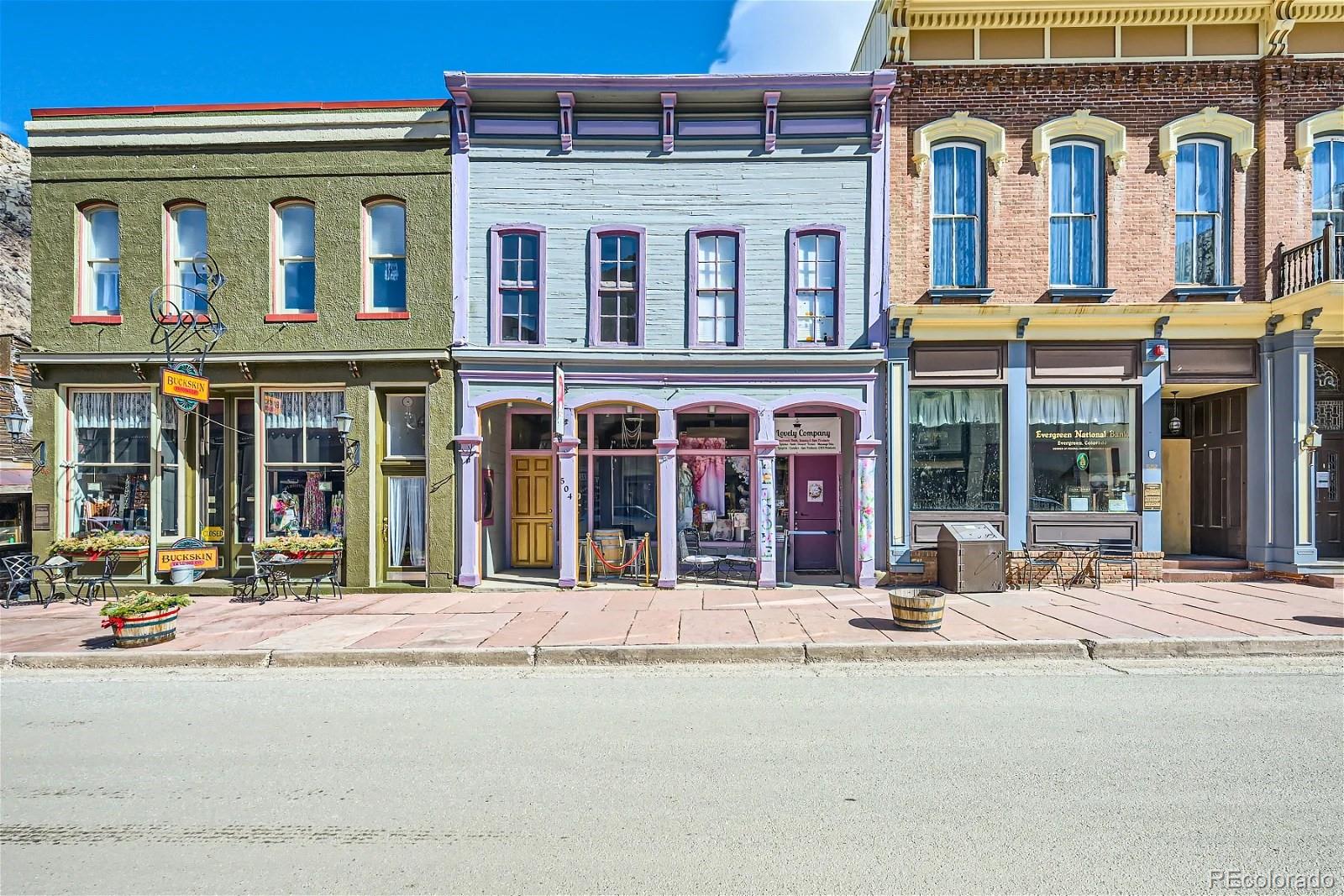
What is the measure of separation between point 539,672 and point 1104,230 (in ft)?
39.3

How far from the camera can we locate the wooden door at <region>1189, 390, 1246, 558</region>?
12.3 metres

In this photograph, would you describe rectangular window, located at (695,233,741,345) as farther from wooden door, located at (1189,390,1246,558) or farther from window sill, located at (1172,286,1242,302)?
wooden door, located at (1189,390,1246,558)

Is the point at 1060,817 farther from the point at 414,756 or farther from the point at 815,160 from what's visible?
the point at 815,160

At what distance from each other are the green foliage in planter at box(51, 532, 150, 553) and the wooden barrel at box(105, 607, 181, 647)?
174 inches

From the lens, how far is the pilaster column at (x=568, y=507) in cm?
1174

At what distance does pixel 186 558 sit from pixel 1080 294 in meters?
16.2

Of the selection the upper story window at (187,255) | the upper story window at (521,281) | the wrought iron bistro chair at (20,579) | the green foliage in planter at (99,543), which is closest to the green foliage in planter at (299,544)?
the green foliage in planter at (99,543)

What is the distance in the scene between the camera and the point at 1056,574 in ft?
38.5

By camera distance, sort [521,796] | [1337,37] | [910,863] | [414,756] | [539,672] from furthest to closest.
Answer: [1337,37]
[539,672]
[414,756]
[521,796]
[910,863]

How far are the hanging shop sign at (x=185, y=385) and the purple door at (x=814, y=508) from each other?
10407 mm

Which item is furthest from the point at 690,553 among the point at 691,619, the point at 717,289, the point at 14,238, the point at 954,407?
the point at 14,238

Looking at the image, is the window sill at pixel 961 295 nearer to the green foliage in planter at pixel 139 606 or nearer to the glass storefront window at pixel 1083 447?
the glass storefront window at pixel 1083 447

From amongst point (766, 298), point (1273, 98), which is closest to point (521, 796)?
point (766, 298)
